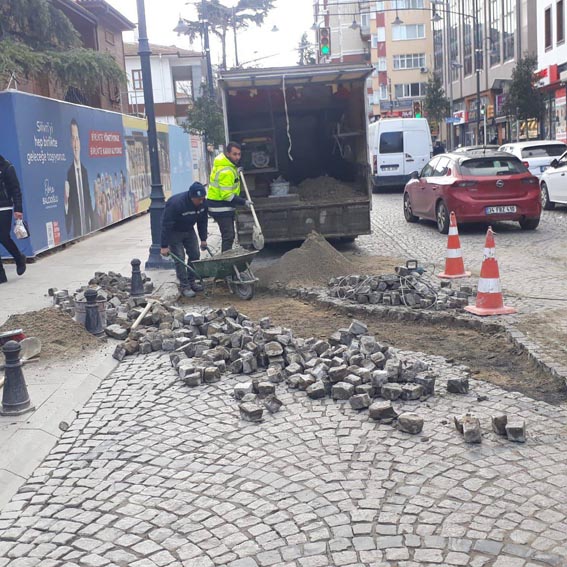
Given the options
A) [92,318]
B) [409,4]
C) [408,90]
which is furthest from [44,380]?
[409,4]

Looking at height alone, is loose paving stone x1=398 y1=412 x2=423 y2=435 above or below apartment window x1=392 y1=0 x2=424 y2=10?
below

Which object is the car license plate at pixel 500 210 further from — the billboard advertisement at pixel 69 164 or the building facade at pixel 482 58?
the building facade at pixel 482 58

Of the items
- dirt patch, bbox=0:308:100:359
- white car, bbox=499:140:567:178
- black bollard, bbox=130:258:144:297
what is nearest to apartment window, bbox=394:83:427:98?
white car, bbox=499:140:567:178

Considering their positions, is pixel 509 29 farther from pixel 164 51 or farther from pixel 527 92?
pixel 164 51

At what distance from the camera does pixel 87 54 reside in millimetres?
15984

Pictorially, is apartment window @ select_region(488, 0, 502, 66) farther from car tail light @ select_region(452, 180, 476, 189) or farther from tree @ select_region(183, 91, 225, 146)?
A: car tail light @ select_region(452, 180, 476, 189)

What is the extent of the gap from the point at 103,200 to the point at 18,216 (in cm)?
700

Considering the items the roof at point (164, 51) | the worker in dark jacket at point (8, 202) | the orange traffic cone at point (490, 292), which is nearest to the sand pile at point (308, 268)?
the orange traffic cone at point (490, 292)

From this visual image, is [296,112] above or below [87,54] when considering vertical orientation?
below

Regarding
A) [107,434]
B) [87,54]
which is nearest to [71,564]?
[107,434]

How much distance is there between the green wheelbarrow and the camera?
8859 millimetres

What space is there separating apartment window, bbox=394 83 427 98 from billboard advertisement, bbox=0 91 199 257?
63.1m

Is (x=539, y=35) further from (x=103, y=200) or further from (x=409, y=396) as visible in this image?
(x=409, y=396)

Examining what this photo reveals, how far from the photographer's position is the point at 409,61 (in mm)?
A: 81312
